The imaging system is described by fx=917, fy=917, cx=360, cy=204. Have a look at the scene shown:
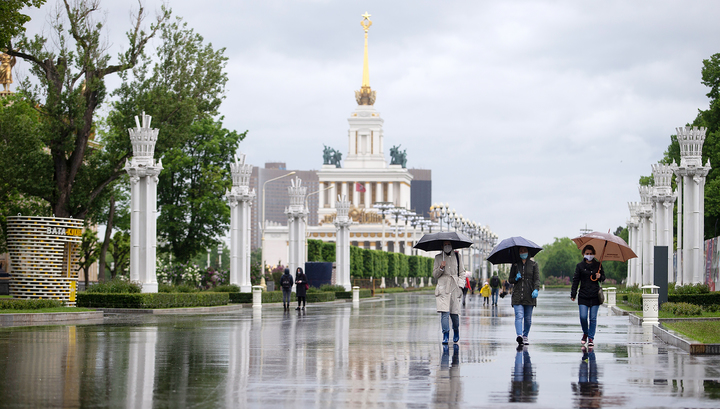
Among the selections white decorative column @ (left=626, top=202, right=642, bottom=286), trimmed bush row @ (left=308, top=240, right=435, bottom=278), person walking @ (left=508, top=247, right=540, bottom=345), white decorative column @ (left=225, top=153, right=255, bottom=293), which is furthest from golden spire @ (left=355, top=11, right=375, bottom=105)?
person walking @ (left=508, top=247, right=540, bottom=345)

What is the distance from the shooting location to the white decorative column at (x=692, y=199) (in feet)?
119

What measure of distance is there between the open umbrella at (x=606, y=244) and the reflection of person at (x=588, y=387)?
12.6 feet

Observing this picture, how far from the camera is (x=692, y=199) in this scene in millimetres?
37062

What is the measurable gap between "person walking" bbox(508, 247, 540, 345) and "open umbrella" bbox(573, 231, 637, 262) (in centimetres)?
114

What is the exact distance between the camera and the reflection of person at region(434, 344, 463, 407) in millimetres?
9977

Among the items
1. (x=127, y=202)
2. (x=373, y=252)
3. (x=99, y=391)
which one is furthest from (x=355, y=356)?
(x=373, y=252)

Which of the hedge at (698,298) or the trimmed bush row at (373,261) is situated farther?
the trimmed bush row at (373,261)

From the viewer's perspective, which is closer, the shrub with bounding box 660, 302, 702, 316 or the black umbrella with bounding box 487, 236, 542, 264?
the black umbrella with bounding box 487, 236, 542, 264

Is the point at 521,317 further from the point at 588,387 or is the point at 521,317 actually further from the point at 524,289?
the point at 588,387

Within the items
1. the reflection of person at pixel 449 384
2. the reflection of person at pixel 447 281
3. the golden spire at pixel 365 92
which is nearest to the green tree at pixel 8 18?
the reflection of person at pixel 447 281

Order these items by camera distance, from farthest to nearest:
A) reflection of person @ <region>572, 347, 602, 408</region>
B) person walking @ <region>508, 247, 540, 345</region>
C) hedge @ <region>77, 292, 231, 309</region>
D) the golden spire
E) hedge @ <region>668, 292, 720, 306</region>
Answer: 1. the golden spire
2. hedge @ <region>77, 292, 231, 309</region>
3. hedge @ <region>668, 292, 720, 306</region>
4. person walking @ <region>508, 247, 540, 345</region>
5. reflection of person @ <region>572, 347, 602, 408</region>

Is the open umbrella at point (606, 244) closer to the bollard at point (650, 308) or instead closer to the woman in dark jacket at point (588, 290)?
the woman in dark jacket at point (588, 290)

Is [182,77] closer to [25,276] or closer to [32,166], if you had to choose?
[32,166]

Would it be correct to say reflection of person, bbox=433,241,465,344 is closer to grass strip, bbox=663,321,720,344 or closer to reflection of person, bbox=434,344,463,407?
reflection of person, bbox=434,344,463,407
